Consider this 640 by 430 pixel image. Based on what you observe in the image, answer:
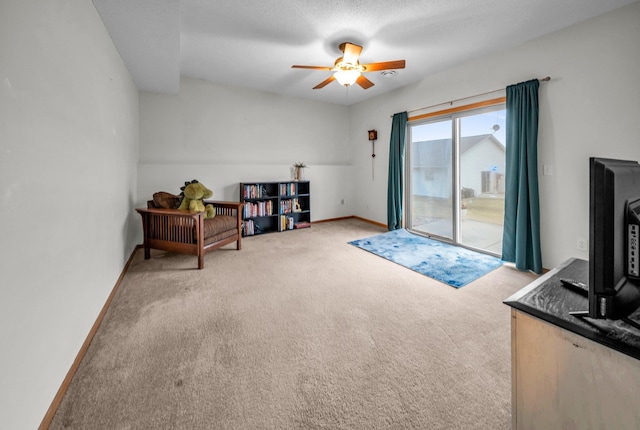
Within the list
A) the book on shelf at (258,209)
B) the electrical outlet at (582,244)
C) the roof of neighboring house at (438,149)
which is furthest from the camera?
the book on shelf at (258,209)

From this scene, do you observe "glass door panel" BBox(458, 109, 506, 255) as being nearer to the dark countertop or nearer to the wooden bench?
the dark countertop

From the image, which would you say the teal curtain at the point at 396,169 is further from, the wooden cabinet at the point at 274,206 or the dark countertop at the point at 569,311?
the dark countertop at the point at 569,311

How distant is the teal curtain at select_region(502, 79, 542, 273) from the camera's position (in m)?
2.86

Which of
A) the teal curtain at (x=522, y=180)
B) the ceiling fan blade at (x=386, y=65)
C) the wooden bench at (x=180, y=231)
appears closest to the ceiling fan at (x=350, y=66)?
the ceiling fan blade at (x=386, y=65)

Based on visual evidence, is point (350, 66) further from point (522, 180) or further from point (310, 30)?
point (522, 180)

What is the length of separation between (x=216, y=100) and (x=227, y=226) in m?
2.26

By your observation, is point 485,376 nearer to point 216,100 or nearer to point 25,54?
point 25,54

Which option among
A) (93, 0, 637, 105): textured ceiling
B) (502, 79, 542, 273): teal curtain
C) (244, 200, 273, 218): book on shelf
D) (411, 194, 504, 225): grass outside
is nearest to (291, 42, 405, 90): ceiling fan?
(93, 0, 637, 105): textured ceiling

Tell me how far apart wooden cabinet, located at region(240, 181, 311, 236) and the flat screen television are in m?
4.11

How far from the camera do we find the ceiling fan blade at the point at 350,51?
2800mm

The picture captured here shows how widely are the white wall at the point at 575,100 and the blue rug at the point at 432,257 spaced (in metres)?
0.72

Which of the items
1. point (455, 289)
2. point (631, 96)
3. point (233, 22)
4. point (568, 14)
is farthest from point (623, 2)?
point (233, 22)

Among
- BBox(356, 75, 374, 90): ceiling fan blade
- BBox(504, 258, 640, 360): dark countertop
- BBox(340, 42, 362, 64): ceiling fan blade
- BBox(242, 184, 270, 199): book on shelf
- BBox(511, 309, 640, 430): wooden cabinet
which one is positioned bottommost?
BBox(511, 309, 640, 430): wooden cabinet

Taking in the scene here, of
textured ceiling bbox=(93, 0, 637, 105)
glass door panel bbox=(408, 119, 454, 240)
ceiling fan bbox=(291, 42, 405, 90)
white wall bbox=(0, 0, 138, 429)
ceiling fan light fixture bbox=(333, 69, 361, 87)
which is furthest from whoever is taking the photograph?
glass door panel bbox=(408, 119, 454, 240)
